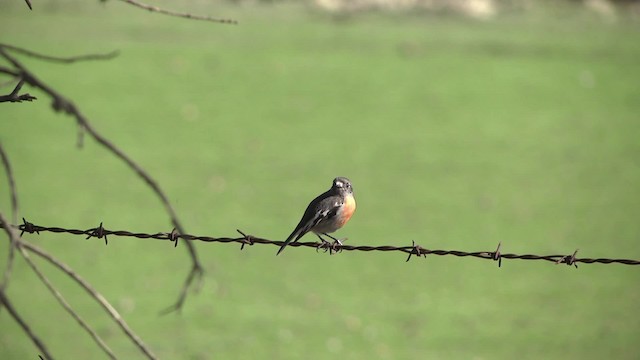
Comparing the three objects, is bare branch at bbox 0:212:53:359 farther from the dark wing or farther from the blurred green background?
the blurred green background

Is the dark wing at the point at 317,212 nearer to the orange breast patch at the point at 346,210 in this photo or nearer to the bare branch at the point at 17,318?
the orange breast patch at the point at 346,210

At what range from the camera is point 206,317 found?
422 inches

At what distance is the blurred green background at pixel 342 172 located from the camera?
10.8 metres

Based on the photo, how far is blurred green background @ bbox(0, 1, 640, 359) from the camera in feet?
35.3

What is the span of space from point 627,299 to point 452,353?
3.20 m

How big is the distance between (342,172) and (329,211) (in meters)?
10.9

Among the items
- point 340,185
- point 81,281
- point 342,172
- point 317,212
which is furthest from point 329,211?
point 342,172

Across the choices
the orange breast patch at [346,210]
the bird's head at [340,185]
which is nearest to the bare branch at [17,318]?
the orange breast patch at [346,210]

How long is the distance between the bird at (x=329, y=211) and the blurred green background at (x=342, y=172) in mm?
4875

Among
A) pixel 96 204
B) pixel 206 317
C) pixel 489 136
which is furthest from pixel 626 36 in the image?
pixel 206 317

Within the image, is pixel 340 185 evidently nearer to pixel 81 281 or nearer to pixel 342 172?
pixel 81 281

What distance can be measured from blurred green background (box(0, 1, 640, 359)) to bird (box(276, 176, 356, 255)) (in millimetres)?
4875

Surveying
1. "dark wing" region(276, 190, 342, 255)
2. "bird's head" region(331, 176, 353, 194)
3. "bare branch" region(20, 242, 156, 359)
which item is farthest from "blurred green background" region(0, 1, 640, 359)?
"bare branch" region(20, 242, 156, 359)

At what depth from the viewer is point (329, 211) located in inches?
193
